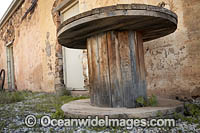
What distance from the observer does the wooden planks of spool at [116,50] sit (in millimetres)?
1797

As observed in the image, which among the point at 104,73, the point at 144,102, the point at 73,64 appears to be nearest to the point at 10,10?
the point at 73,64

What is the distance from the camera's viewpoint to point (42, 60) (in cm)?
660

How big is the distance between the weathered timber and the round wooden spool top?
121 millimetres

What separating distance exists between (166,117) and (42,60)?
221 inches

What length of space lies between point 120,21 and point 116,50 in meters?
0.34

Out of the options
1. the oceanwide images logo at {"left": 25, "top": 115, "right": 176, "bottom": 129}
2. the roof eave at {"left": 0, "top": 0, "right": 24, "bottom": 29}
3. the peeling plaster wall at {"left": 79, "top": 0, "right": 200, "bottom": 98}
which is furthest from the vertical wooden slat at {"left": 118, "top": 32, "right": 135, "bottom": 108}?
the roof eave at {"left": 0, "top": 0, "right": 24, "bottom": 29}

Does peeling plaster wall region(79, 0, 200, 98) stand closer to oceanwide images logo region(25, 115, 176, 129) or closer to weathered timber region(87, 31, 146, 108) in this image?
weathered timber region(87, 31, 146, 108)

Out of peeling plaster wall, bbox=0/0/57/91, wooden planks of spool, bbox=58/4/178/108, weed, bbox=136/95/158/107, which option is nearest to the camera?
wooden planks of spool, bbox=58/4/178/108

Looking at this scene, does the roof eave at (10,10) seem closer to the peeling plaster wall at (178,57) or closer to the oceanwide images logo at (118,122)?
the peeling plaster wall at (178,57)

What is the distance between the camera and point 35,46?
23.7 ft

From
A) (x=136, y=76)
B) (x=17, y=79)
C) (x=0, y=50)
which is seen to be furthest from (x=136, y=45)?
(x=0, y=50)

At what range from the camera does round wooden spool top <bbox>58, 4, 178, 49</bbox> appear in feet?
5.34

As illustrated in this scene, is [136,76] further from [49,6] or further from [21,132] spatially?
[49,6]

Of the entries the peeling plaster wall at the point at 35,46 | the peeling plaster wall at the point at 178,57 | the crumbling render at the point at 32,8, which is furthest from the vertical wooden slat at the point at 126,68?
the crumbling render at the point at 32,8
